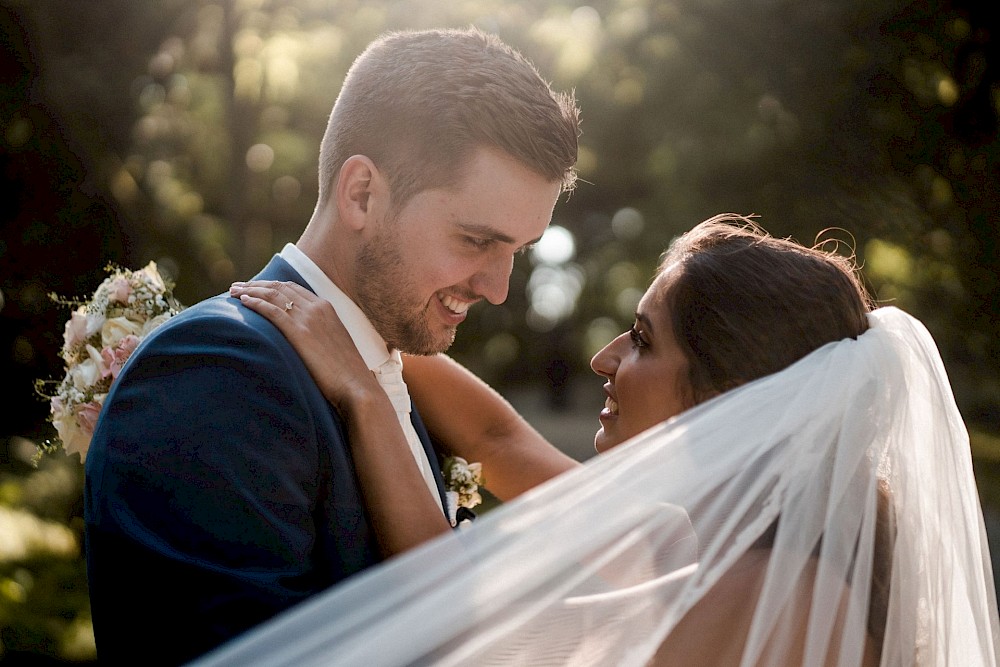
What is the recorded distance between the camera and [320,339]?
2227 mm

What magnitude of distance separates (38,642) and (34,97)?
12.5 ft

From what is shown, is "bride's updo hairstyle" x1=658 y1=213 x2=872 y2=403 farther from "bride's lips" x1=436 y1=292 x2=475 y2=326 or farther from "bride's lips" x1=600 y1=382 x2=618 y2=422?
"bride's lips" x1=436 y1=292 x2=475 y2=326

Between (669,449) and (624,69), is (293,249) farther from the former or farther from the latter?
(624,69)

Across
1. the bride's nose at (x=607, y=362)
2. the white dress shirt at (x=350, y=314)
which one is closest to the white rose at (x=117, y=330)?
the white dress shirt at (x=350, y=314)

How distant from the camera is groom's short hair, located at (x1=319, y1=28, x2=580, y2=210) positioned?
245 centimetres

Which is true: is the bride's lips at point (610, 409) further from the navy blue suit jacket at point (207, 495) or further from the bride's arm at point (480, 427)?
the navy blue suit jacket at point (207, 495)

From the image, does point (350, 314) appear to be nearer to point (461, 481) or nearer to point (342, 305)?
point (342, 305)

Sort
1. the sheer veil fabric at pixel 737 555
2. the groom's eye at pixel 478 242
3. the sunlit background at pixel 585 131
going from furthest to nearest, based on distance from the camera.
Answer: the sunlit background at pixel 585 131 → the groom's eye at pixel 478 242 → the sheer veil fabric at pixel 737 555

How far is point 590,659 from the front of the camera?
74.2 inches

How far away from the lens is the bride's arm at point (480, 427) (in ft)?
10.6

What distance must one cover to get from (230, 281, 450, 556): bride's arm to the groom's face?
268 mm

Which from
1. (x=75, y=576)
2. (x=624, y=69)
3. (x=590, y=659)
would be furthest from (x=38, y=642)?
(x=624, y=69)

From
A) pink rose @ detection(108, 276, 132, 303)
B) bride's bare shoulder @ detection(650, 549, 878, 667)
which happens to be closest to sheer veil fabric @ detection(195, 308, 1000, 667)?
bride's bare shoulder @ detection(650, 549, 878, 667)

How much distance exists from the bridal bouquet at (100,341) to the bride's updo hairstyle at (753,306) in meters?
1.45
